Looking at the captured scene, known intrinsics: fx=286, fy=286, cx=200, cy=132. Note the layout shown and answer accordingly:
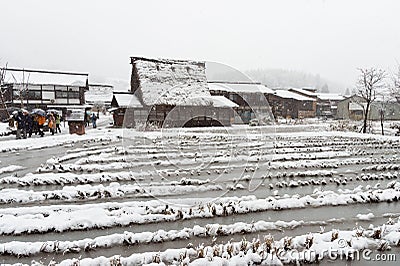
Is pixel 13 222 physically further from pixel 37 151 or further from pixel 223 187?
pixel 37 151

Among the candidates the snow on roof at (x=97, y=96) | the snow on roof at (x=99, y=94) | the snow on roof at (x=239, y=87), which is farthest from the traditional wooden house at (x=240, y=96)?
the snow on roof at (x=99, y=94)

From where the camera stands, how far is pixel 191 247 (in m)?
4.14

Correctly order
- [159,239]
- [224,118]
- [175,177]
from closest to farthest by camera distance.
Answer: [159,239]
[175,177]
[224,118]

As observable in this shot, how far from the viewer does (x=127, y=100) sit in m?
31.8

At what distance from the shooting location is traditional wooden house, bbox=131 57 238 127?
29719 millimetres

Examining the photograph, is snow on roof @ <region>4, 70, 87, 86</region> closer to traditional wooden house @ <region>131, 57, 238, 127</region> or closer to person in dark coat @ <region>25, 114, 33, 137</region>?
traditional wooden house @ <region>131, 57, 238, 127</region>

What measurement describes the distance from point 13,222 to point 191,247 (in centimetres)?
315

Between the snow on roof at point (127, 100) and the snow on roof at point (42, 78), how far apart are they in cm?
1236

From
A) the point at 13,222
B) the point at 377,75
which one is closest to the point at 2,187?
the point at 13,222

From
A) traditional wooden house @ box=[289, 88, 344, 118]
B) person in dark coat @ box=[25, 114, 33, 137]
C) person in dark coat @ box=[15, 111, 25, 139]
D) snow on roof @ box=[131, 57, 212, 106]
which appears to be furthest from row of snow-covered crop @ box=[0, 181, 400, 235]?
traditional wooden house @ box=[289, 88, 344, 118]

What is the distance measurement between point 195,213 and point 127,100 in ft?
92.0

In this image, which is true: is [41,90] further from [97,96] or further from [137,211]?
[137,211]

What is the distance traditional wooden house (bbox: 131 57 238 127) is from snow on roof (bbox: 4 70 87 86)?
37.9ft

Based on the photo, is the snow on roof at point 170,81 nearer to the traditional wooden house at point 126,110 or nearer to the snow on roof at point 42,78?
the traditional wooden house at point 126,110
